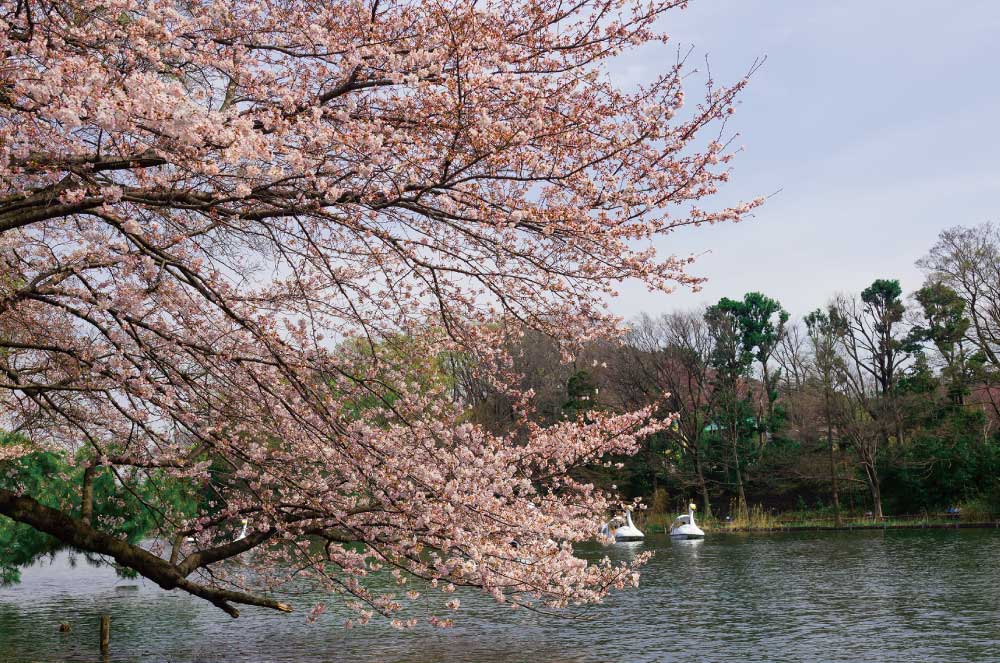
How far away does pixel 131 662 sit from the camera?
13867 mm

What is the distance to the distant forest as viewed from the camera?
37844 mm

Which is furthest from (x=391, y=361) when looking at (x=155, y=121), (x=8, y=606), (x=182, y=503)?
(x=8, y=606)

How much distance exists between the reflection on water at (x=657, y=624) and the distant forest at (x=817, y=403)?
1324cm

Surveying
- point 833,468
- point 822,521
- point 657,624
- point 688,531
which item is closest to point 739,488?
point 822,521

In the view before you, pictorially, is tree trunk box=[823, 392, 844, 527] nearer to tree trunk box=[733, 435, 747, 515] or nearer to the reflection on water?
tree trunk box=[733, 435, 747, 515]

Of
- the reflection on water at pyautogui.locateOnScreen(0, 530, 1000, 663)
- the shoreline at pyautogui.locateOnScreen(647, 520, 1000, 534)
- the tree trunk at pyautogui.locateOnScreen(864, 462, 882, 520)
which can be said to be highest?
the tree trunk at pyautogui.locateOnScreen(864, 462, 882, 520)

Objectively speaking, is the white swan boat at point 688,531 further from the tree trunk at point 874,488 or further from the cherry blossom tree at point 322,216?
the cherry blossom tree at point 322,216

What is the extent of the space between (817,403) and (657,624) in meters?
29.1

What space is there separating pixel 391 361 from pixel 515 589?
2.50 metres

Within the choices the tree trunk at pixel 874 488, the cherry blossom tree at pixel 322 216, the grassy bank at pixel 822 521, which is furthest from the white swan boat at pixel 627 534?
the cherry blossom tree at pixel 322 216

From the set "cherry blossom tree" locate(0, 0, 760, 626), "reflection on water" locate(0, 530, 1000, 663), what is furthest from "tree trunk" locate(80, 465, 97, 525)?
"reflection on water" locate(0, 530, 1000, 663)

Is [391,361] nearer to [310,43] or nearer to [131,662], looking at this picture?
[310,43]

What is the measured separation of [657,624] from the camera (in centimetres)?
1667

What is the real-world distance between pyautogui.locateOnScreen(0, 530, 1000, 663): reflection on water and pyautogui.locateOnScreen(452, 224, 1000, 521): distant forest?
13.2m
